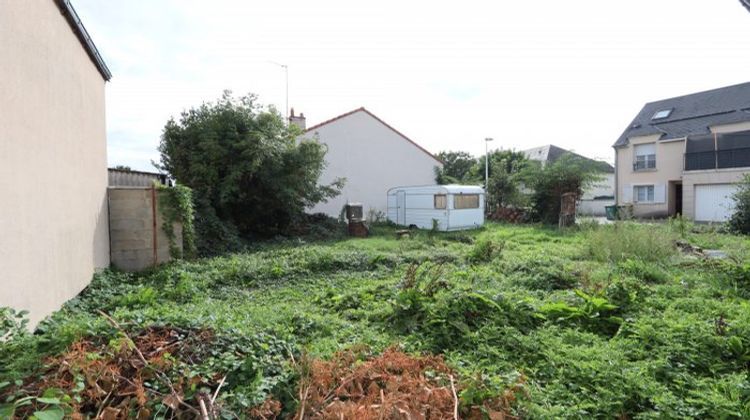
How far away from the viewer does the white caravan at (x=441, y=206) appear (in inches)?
622

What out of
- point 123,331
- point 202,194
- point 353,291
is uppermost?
point 202,194

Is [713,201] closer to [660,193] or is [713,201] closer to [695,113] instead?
[660,193]

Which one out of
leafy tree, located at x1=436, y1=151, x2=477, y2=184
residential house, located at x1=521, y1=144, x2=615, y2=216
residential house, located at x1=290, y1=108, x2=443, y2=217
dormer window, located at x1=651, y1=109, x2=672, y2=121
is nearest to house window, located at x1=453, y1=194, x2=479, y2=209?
residential house, located at x1=290, y1=108, x2=443, y2=217

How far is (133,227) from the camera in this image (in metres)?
7.35

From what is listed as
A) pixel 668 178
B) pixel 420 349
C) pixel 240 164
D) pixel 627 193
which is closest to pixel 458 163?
pixel 627 193

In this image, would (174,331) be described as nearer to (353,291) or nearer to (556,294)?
(353,291)

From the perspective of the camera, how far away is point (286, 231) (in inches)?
520

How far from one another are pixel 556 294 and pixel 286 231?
951cm

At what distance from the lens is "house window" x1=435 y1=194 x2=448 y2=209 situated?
51.8ft

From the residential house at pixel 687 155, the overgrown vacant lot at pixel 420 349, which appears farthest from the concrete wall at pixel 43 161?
the residential house at pixel 687 155

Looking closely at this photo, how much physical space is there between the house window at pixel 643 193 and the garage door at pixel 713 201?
106 inches

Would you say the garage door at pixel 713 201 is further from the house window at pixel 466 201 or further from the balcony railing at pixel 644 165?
the house window at pixel 466 201

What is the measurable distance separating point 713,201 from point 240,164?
69.8 feet

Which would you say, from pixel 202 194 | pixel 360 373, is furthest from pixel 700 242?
pixel 202 194
